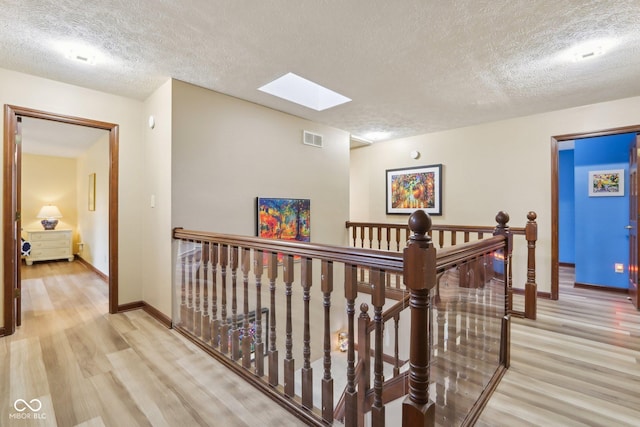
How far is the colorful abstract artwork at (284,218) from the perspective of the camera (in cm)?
363

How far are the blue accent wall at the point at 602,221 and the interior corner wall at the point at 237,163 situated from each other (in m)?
3.75

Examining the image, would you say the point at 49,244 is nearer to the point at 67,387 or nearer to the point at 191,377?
the point at 67,387

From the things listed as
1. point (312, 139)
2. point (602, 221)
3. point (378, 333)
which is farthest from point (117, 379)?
point (602, 221)

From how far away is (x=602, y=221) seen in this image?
4348 mm

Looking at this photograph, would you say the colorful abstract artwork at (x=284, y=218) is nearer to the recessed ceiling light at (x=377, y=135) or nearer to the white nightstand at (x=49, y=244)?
the recessed ceiling light at (x=377, y=135)

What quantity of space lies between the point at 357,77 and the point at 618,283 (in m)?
4.60

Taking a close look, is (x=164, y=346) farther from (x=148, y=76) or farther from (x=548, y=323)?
(x=548, y=323)

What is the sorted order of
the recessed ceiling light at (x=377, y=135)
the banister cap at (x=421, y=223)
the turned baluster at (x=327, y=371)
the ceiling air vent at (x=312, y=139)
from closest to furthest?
the banister cap at (x=421, y=223) < the turned baluster at (x=327, y=371) < the ceiling air vent at (x=312, y=139) < the recessed ceiling light at (x=377, y=135)

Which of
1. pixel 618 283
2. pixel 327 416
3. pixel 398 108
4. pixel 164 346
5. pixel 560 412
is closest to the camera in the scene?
pixel 327 416

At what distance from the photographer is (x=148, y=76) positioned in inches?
111

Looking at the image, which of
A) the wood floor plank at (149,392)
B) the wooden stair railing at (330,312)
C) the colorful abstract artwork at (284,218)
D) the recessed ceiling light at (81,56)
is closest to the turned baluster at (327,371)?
the wooden stair railing at (330,312)

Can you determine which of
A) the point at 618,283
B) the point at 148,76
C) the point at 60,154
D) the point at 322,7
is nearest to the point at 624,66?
the point at 322,7

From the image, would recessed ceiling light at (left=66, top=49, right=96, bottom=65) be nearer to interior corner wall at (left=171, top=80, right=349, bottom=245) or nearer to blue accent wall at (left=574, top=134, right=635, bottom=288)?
interior corner wall at (left=171, top=80, right=349, bottom=245)

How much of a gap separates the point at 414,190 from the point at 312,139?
1947mm
